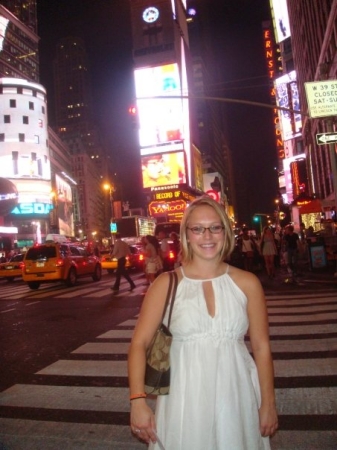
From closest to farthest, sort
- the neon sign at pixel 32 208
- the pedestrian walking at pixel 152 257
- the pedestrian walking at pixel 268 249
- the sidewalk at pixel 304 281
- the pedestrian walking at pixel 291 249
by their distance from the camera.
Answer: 1. the pedestrian walking at pixel 152 257
2. the sidewalk at pixel 304 281
3. the pedestrian walking at pixel 291 249
4. the pedestrian walking at pixel 268 249
5. the neon sign at pixel 32 208

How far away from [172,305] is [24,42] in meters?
108

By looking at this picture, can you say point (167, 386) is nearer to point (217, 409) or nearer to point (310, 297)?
point (217, 409)

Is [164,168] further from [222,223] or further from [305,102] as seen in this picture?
[222,223]

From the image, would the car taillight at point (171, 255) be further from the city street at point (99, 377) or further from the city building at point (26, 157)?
the city building at point (26, 157)

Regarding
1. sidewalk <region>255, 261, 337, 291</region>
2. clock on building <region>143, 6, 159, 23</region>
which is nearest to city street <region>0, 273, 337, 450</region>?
sidewalk <region>255, 261, 337, 291</region>

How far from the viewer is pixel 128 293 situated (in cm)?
1420

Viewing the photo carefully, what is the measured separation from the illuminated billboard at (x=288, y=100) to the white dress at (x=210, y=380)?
172 ft

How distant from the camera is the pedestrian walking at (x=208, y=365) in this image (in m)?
2.05

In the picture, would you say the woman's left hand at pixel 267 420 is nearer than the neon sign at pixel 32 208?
Yes

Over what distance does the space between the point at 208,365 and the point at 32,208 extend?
242 feet

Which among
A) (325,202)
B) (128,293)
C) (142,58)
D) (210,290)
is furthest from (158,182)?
(210,290)

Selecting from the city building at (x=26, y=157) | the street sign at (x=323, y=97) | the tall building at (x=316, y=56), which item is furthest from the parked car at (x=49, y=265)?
the city building at (x=26, y=157)

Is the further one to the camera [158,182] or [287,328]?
[158,182]

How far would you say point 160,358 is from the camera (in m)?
2.16
